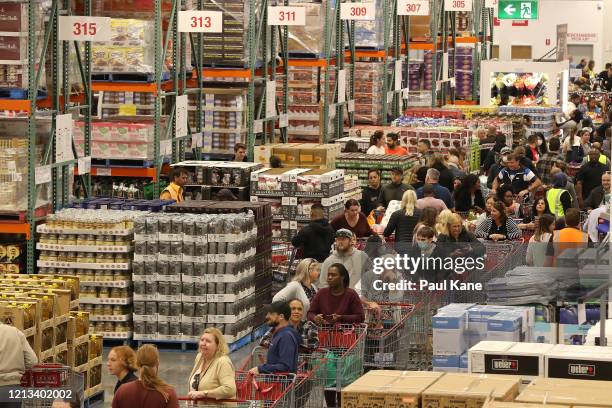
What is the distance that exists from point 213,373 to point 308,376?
1029mm

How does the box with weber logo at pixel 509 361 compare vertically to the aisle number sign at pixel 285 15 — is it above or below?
below

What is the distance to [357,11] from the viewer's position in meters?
26.3

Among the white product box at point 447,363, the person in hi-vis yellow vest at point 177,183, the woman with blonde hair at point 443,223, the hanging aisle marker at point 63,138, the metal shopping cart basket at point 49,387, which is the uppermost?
the hanging aisle marker at point 63,138

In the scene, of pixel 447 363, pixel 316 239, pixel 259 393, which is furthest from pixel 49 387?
pixel 316 239

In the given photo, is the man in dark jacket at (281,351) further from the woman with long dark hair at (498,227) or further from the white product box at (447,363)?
the woman with long dark hair at (498,227)

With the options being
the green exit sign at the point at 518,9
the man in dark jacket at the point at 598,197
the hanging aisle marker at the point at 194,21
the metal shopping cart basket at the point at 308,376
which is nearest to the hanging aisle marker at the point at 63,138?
the hanging aisle marker at the point at 194,21

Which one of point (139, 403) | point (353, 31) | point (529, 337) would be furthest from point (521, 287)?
point (353, 31)

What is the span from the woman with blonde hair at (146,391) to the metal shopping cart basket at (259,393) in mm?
588

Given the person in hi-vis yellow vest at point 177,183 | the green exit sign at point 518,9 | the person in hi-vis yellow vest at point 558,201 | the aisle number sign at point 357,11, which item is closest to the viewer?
the person in hi-vis yellow vest at point 177,183

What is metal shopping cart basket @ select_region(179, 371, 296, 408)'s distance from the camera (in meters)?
10.6

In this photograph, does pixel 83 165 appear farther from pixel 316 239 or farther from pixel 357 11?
pixel 357 11

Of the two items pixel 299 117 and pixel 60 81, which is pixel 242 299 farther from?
pixel 299 117

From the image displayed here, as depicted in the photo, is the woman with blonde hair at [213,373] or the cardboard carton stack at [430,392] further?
the woman with blonde hair at [213,373]

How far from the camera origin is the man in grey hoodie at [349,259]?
47.4 feet
